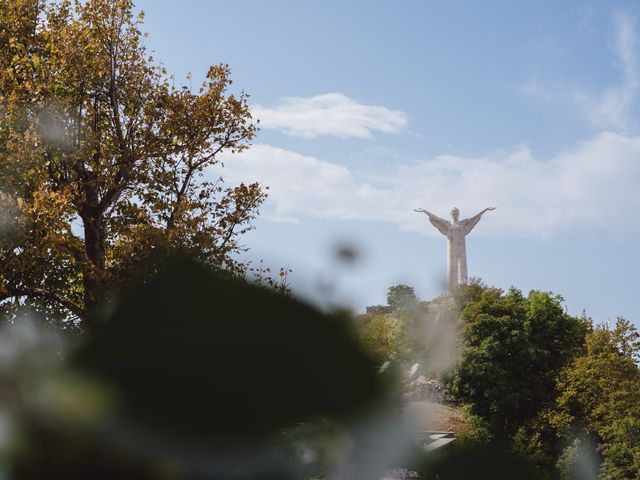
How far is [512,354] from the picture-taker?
106 feet

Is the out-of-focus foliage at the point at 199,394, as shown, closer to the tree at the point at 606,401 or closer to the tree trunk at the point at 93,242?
the tree trunk at the point at 93,242

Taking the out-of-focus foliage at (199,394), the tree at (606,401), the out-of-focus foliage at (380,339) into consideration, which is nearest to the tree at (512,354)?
the tree at (606,401)

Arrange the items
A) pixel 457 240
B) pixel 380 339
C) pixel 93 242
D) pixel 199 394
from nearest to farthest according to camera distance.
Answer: pixel 199 394 → pixel 380 339 → pixel 93 242 → pixel 457 240

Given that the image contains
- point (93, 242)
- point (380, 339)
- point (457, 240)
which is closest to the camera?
point (380, 339)

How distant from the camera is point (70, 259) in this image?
17594mm

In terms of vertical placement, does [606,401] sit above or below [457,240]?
below

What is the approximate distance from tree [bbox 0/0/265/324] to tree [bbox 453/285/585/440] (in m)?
16.0

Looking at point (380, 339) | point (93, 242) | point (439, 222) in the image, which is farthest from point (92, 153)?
point (439, 222)

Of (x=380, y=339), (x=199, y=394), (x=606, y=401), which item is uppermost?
(x=606, y=401)

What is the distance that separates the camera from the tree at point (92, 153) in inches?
622

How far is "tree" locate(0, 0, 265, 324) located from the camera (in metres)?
15.8

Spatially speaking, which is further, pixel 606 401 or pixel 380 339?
pixel 606 401

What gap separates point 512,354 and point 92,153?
2060 centimetres

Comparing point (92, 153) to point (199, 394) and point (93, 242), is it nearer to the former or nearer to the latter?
point (93, 242)
